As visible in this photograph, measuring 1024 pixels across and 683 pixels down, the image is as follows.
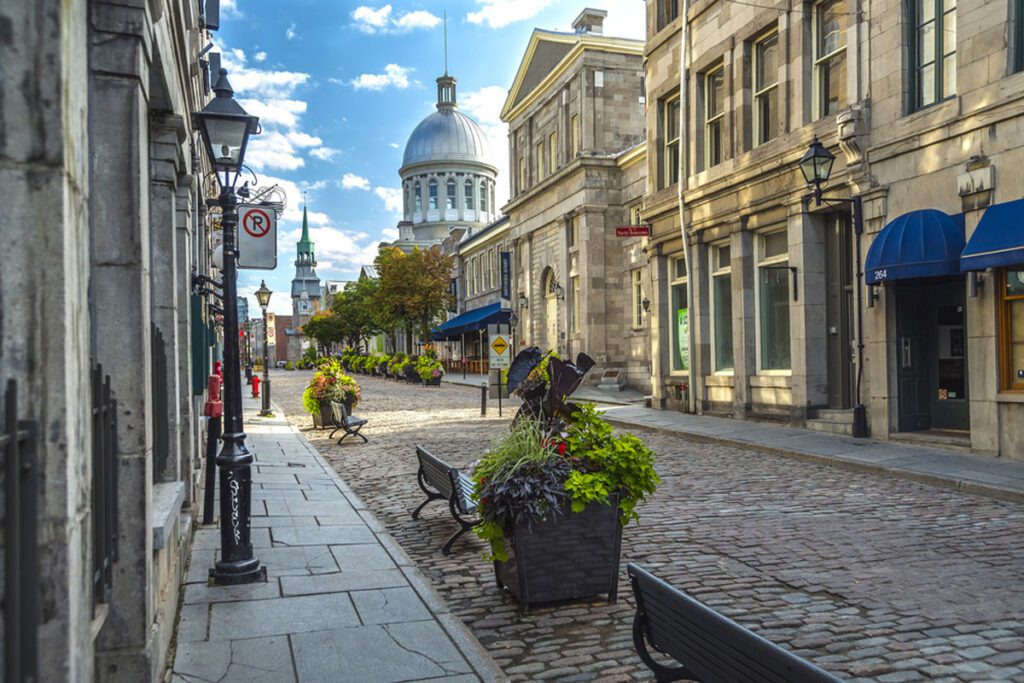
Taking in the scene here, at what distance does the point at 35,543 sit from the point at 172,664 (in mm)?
2876

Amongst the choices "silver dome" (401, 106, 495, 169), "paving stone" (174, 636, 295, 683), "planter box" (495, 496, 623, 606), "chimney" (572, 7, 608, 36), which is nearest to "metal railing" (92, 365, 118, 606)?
"paving stone" (174, 636, 295, 683)

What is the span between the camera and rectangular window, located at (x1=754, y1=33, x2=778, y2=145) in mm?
17219

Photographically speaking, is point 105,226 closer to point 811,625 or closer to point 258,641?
point 258,641

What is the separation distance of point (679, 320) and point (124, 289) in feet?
61.3

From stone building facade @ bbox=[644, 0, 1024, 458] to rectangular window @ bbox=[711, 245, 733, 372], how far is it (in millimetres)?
36

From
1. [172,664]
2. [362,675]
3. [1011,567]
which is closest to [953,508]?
[1011,567]

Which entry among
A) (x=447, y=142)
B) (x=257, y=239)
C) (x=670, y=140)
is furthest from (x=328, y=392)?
(x=447, y=142)

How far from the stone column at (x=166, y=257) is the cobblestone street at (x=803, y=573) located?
2.34m

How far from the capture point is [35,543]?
2090 mm

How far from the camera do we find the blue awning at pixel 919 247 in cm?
1173

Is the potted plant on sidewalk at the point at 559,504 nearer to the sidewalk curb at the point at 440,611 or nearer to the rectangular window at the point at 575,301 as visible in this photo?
the sidewalk curb at the point at 440,611

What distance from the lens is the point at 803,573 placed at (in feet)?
20.8

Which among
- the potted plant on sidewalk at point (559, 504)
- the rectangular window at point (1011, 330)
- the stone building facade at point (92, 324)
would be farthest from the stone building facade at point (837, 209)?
the stone building facade at point (92, 324)

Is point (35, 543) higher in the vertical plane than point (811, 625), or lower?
higher
